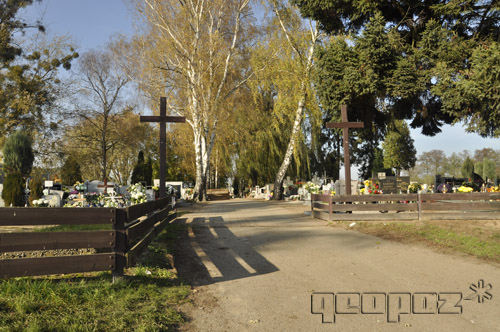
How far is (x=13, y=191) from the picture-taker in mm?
19562

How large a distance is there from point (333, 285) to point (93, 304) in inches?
114

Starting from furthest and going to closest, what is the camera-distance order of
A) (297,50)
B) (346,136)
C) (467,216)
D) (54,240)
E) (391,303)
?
(297,50)
(346,136)
(467,216)
(54,240)
(391,303)

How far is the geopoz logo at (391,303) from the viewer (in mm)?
4105

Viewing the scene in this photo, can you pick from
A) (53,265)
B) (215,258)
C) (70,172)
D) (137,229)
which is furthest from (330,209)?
(70,172)

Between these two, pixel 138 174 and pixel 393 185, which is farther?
pixel 138 174

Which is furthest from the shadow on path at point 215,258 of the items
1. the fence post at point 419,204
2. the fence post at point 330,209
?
the fence post at point 419,204

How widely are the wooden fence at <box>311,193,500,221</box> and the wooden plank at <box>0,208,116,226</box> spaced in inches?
Answer: 333

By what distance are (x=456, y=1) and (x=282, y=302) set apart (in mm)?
14398

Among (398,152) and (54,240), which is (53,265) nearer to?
(54,240)

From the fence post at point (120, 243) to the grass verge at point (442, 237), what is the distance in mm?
5915

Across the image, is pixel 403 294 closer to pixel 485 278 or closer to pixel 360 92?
pixel 485 278

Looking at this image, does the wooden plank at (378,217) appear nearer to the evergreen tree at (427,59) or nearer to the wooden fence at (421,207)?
the wooden fence at (421,207)

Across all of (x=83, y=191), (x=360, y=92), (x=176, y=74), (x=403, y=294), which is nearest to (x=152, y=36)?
(x=176, y=74)

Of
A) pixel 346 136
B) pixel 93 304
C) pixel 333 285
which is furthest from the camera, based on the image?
pixel 346 136
